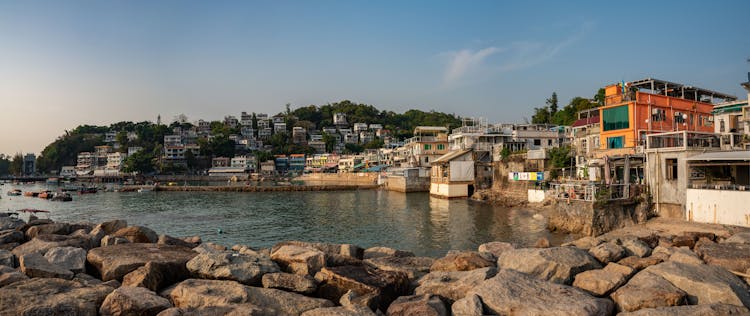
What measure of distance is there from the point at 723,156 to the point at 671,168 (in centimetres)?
327

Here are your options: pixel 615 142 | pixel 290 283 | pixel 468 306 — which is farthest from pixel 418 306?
pixel 615 142

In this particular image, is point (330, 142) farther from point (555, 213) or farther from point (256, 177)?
point (555, 213)

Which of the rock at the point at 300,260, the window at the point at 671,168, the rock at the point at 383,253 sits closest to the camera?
the rock at the point at 300,260

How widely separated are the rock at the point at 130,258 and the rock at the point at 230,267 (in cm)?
51

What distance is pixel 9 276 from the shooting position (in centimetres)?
839

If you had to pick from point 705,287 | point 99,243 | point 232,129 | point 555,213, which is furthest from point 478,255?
point 232,129

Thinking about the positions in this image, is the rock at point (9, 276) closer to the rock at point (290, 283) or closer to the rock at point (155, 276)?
the rock at point (155, 276)

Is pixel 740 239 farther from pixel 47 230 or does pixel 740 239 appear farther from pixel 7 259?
pixel 47 230

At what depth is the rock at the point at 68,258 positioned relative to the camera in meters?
9.82

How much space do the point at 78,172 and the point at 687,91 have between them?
153m

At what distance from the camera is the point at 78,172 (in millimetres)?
132500

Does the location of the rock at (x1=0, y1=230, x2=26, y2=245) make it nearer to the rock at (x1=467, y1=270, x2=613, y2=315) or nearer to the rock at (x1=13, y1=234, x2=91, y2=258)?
the rock at (x1=13, y1=234, x2=91, y2=258)

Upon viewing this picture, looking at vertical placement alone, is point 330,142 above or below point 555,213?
above

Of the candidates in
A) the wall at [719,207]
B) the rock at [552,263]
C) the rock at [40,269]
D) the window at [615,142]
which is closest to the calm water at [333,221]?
the wall at [719,207]
